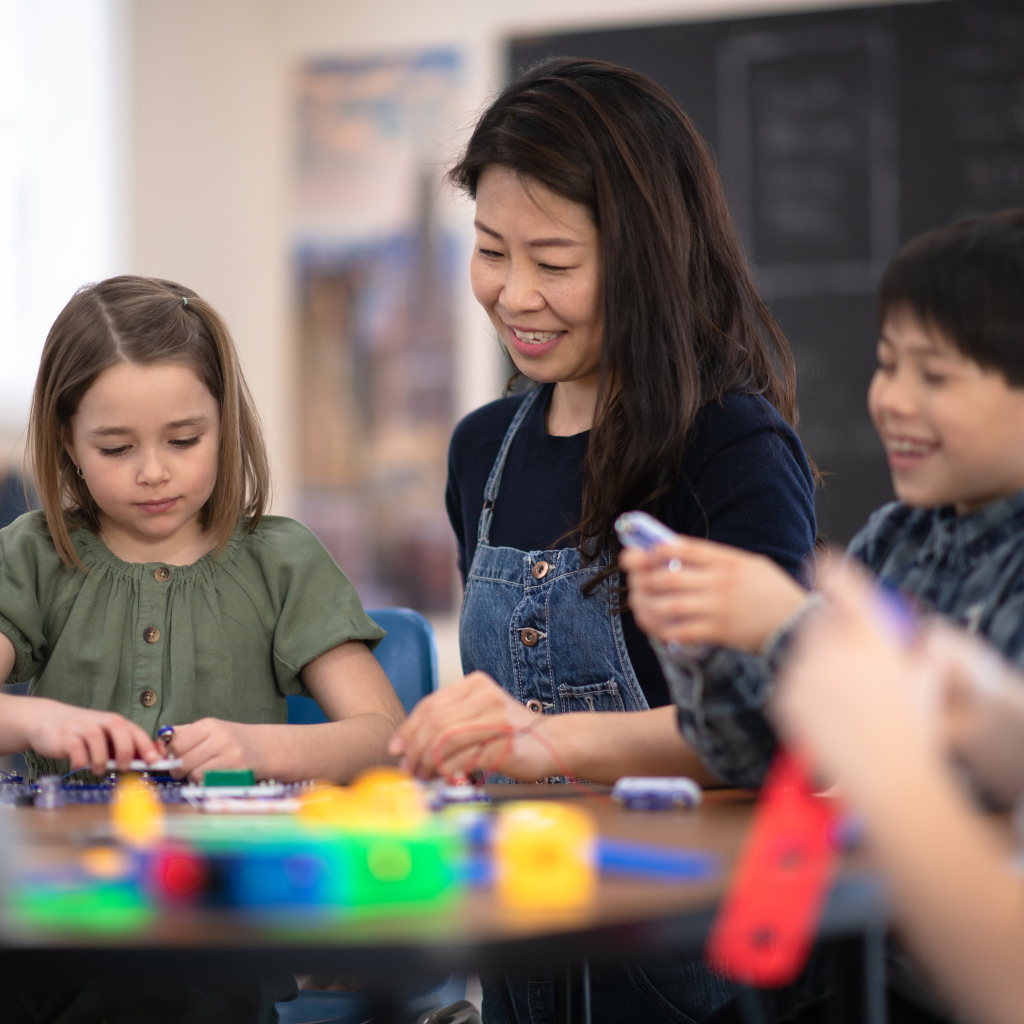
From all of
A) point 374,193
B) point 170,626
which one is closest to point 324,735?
point 170,626

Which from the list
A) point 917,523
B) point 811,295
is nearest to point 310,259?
point 811,295

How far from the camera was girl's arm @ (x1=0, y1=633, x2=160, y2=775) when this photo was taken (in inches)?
41.4

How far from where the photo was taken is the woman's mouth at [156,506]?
1.36 metres

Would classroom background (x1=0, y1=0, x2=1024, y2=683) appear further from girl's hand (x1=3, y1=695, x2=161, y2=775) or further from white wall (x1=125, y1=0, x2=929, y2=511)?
girl's hand (x1=3, y1=695, x2=161, y2=775)

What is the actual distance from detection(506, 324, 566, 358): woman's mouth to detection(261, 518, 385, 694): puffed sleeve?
32 cm

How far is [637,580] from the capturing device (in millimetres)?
820

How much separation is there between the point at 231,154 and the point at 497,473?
8.65 feet

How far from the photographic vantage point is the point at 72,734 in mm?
1073

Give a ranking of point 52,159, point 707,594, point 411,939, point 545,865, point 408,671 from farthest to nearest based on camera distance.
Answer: point 52,159, point 408,671, point 707,594, point 545,865, point 411,939

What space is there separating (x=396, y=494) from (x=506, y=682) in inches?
94.5

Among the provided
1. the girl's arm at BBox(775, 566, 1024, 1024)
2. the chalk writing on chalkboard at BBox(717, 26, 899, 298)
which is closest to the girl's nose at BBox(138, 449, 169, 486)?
the girl's arm at BBox(775, 566, 1024, 1024)

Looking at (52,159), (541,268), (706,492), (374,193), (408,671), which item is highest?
(52,159)

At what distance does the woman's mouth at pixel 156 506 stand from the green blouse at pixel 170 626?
0.25 ft

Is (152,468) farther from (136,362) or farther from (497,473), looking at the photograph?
(497,473)
